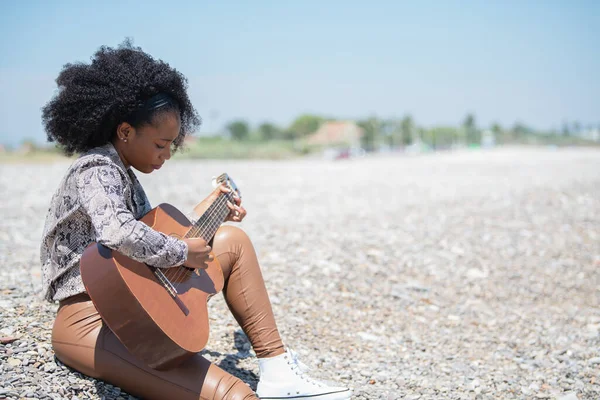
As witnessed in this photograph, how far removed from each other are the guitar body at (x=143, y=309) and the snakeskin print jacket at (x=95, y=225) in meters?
0.07

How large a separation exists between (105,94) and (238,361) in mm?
1863

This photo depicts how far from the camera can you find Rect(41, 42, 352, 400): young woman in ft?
8.38

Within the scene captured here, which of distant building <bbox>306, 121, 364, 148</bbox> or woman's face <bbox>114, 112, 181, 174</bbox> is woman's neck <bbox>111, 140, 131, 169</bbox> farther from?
distant building <bbox>306, 121, 364, 148</bbox>

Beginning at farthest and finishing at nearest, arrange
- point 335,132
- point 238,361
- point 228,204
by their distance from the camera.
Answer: point 335,132 < point 238,361 < point 228,204

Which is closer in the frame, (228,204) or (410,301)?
(228,204)

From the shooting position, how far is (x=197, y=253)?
8.84 feet

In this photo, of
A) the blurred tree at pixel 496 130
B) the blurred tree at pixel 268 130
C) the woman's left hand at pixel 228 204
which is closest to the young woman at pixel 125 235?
the woman's left hand at pixel 228 204

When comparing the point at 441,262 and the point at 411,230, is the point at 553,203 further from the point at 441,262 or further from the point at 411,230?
the point at 441,262

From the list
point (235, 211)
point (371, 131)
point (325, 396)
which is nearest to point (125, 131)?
point (235, 211)

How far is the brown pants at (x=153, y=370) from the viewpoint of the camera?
2.61m

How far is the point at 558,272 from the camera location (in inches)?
270

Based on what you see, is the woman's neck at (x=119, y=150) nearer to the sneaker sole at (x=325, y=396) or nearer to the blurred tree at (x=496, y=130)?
the sneaker sole at (x=325, y=396)

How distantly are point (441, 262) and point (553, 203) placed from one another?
16.0 feet

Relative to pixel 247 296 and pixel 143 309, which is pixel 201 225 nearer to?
pixel 247 296
